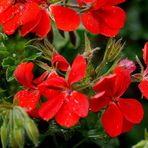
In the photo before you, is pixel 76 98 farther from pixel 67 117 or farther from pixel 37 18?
pixel 37 18

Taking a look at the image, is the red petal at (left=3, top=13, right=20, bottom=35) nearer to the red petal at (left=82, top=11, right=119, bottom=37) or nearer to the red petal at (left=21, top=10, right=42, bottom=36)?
the red petal at (left=21, top=10, right=42, bottom=36)

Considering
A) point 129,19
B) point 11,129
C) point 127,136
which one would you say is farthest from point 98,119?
point 129,19

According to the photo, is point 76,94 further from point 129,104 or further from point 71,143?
point 71,143

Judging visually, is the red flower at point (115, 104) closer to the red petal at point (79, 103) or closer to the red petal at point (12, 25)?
the red petal at point (79, 103)

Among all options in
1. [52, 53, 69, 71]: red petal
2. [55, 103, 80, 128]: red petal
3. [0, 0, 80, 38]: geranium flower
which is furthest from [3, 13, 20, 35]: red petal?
[55, 103, 80, 128]: red petal

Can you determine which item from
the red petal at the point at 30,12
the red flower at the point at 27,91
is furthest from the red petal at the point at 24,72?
the red petal at the point at 30,12
